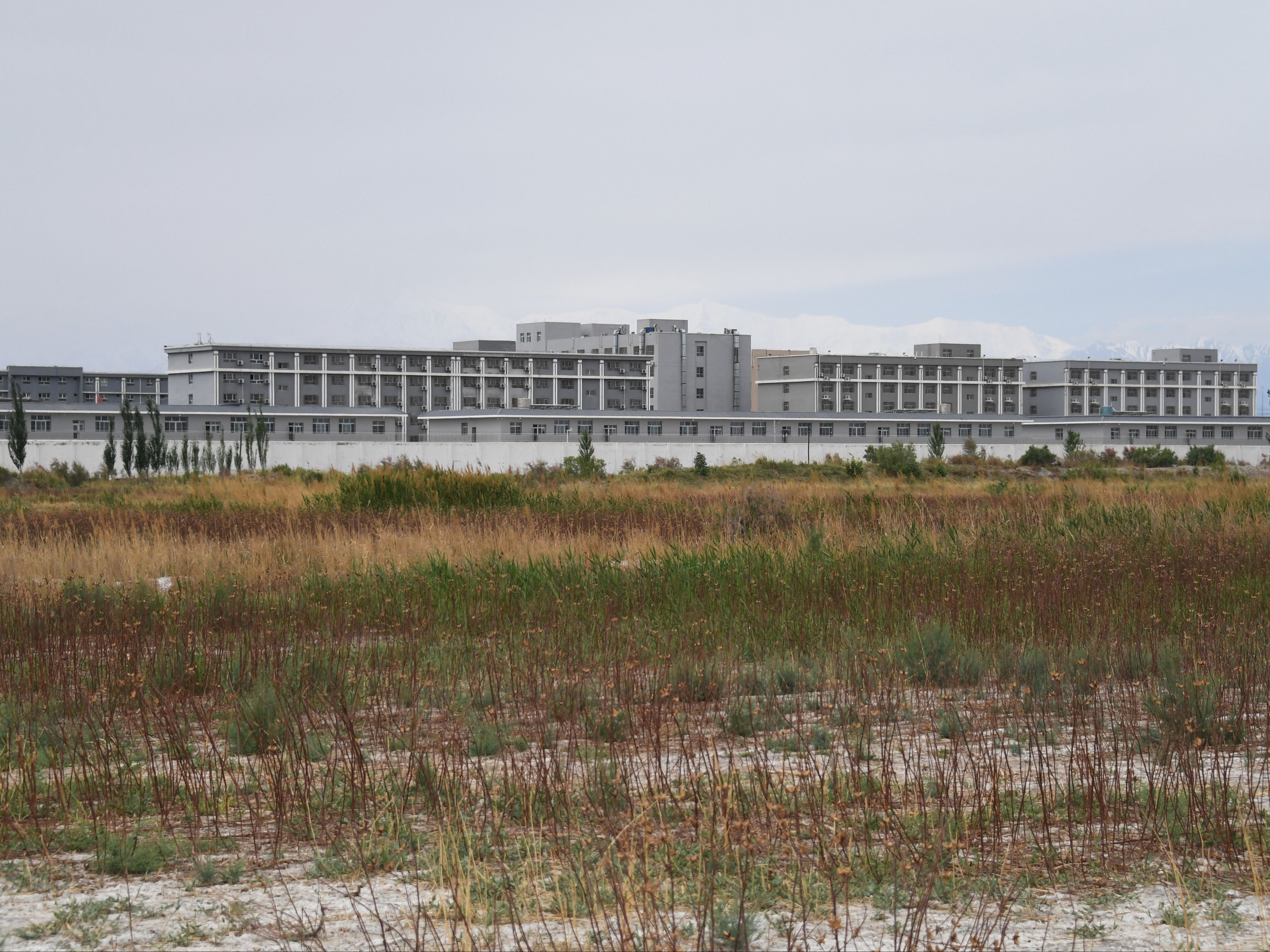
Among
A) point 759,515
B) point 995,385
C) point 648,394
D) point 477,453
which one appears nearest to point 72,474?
point 477,453

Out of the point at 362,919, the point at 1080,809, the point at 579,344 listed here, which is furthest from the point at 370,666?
the point at 579,344

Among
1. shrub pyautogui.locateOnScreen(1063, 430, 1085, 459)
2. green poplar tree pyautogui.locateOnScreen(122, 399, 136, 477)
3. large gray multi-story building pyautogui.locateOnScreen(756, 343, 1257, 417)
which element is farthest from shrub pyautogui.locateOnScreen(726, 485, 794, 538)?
large gray multi-story building pyautogui.locateOnScreen(756, 343, 1257, 417)

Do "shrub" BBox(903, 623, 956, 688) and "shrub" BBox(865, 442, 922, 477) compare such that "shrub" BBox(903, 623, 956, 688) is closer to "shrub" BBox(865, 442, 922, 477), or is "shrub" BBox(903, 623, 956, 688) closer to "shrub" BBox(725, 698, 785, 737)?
"shrub" BBox(725, 698, 785, 737)

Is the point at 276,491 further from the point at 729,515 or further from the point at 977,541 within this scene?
the point at 977,541

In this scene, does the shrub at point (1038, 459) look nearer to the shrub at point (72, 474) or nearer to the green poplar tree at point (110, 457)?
the green poplar tree at point (110, 457)

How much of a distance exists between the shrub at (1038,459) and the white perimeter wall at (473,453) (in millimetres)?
11983

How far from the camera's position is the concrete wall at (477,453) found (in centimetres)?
7475

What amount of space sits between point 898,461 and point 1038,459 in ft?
82.4

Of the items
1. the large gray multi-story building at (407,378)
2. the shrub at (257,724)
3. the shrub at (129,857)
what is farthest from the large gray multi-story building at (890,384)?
the shrub at (129,857)

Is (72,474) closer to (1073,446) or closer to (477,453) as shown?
(477,453)

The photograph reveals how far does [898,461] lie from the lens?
199ft

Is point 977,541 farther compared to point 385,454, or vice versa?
point 385,454

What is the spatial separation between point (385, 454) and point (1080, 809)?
7917cm

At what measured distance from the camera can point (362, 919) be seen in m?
4.10
